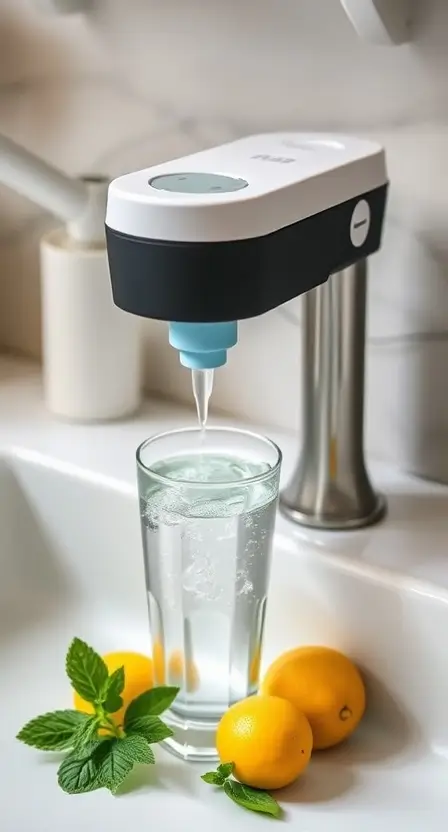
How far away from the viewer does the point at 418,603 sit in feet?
2.20

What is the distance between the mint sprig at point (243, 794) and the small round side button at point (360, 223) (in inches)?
11.6

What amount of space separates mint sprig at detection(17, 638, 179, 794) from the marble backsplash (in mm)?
267

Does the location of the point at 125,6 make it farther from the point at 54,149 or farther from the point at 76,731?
the point at 76,731

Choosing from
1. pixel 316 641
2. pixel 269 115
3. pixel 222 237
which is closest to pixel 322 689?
pixel 316 641

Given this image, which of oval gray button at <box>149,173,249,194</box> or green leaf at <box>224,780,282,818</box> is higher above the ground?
oval gray button at <box>149,173,249,194</box>

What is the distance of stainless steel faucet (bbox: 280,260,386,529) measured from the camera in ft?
2.31

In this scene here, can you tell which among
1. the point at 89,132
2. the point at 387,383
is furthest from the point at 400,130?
the point at 89,132

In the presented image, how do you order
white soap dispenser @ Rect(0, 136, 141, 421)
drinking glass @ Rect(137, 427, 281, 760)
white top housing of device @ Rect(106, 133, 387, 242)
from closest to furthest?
white top housing of device @ Rect(106, 133, 387, 242)
drinking glass @ Rect(137, 427, 281, 760)
white soap dispenser @ Rect(0, 136, 141, 421)

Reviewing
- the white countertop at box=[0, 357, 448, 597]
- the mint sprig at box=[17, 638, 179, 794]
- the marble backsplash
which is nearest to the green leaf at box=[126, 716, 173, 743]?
the mint sprig at box=[17, 638, 179, 794]

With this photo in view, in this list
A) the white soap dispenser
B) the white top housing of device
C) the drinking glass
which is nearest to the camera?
the white top housing of device

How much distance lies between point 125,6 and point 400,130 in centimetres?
24

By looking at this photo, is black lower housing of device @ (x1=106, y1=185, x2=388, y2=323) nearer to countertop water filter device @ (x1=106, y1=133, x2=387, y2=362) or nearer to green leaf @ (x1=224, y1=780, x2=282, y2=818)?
countertop water filter device @ (x1=106, y1=133, x2=387, y2=362)

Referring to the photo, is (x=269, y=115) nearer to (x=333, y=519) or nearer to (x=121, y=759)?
(x=333, y=519)

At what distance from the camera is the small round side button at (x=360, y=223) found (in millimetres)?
637
